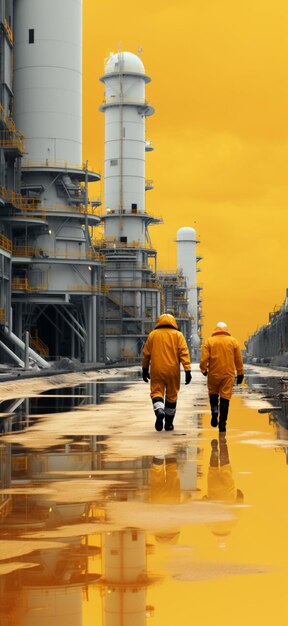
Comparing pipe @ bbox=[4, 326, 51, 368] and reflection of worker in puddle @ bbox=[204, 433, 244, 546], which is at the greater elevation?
pipe @ bbox=[4, 326, 51, 368]

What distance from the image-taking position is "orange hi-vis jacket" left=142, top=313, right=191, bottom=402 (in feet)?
53.4

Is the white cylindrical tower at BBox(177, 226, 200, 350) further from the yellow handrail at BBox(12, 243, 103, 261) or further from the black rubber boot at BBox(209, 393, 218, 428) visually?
the black rubber boot at BBox(209, 393, 218, 428)

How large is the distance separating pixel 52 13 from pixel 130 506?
64714 millimetres

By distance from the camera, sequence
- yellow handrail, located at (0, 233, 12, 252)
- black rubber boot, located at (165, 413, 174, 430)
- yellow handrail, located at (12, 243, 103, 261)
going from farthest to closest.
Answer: yellow handrail, located at (12, 243, 103, 261) → yellow handrail, located at (0, 233, 12, 252) → black rubber boot, located at (165, 413, 174, 430)

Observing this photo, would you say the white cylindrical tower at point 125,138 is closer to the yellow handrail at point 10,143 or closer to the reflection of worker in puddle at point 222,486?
the yellow handrail at point 10,143

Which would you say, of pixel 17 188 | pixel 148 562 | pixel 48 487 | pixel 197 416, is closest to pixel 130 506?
pixel 48 487

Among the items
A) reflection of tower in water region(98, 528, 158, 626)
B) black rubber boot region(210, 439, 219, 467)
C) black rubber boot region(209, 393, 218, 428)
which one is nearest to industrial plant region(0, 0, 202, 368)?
black rubber boot region(209, 393, 218, 428)

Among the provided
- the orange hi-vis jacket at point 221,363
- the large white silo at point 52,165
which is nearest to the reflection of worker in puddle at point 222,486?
the orange hi-vis jacket at point 221,363

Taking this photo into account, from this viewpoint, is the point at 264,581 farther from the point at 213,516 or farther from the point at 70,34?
the point at 70,34

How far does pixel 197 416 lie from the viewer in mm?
20750

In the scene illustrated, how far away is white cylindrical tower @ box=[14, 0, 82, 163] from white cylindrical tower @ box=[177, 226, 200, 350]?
78.3m

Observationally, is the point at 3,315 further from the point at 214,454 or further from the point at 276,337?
the point at 276,337

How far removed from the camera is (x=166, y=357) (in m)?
16.3

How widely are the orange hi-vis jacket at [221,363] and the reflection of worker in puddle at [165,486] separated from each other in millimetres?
4410
